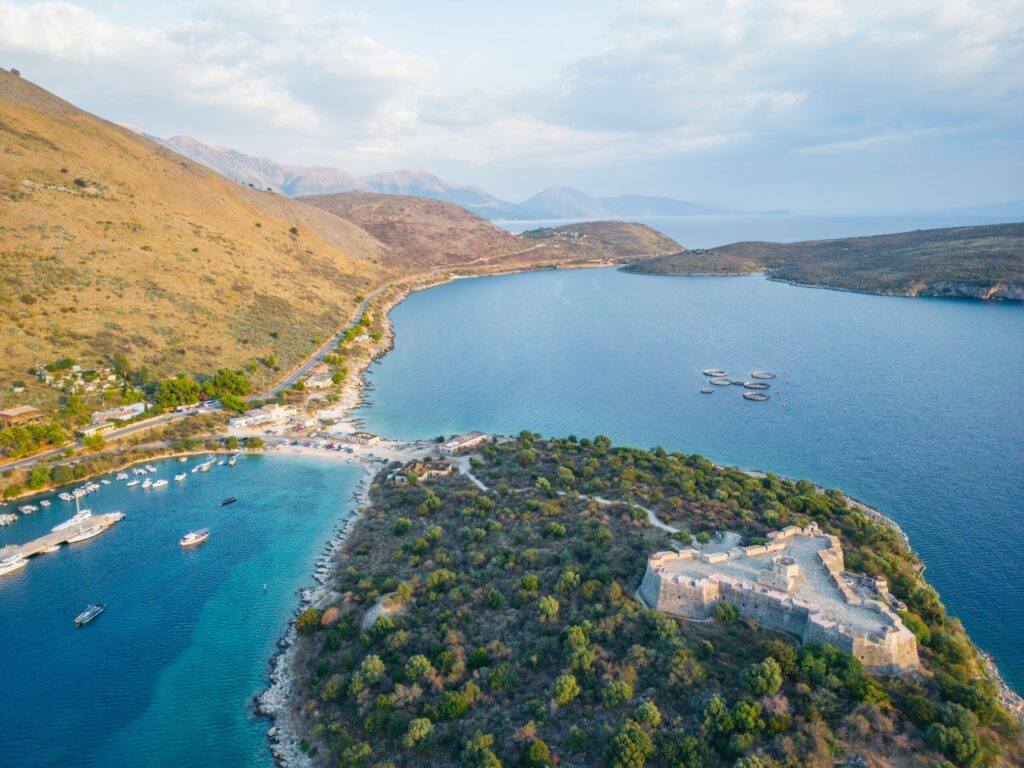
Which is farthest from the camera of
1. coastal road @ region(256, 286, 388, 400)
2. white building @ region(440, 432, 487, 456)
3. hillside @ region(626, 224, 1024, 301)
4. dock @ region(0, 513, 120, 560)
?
hillside @ region(626, 224, 1024, 301)

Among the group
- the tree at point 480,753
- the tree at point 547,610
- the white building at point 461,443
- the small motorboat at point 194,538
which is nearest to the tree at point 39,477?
the small motorboat at point 194,538

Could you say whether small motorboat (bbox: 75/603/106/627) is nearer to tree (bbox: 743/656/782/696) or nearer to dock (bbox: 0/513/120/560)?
dock (bbox: 0/513/120/560)

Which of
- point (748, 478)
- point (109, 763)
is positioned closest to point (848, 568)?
point (748, 478)

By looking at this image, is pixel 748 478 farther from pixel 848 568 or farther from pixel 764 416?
pixel 764 416

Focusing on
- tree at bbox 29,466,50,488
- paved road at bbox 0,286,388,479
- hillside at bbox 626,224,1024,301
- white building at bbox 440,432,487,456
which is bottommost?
white building at bbox 440,432,487,456

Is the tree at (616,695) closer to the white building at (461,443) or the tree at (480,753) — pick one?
the tree at (480,753)

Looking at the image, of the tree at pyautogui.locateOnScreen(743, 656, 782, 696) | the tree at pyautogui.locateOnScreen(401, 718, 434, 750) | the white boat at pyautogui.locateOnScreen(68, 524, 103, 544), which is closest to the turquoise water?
the white boat at pyautogui.locateOnScreen(68, 524, 103, 544)

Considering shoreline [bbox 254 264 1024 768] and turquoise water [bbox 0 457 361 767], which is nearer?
shoreline [bbox 254 264 1024 768]
